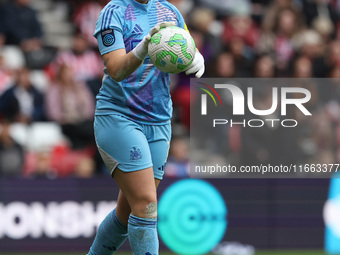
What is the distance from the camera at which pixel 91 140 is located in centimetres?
972

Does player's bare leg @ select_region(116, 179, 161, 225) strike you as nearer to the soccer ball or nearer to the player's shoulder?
the soccer ball

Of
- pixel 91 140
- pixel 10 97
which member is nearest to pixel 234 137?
pixel 91 140

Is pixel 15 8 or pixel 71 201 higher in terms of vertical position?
pixel 15 8

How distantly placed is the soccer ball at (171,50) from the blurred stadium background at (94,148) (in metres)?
4.24

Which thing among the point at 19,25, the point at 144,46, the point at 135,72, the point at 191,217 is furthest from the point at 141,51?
the point at 19,25

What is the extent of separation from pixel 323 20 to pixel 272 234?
5.01m

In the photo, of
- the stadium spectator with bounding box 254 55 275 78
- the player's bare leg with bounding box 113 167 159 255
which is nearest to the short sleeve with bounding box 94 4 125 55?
the player's bare leg with bounding box 113 167 159 255

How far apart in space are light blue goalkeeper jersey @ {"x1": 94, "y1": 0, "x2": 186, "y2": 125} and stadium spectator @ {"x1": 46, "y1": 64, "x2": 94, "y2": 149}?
4.36 m

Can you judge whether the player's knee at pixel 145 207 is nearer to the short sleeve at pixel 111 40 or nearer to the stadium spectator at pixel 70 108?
the short sleeve at pixel 111 40

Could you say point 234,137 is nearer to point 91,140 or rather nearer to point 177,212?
point 177,212

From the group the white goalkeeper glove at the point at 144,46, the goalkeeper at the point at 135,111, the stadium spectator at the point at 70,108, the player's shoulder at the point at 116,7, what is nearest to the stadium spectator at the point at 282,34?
the stadium spectator at the point at 70,108

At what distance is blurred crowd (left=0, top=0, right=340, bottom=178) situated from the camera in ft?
30.0

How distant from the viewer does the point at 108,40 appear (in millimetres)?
5023

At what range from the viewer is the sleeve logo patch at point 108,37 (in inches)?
197
